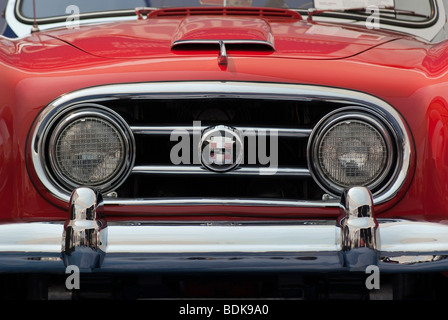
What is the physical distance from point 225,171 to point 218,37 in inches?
19.3

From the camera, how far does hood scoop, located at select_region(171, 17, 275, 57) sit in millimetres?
2488

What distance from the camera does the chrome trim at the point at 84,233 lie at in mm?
2066

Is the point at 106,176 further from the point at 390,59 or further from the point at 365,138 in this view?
the point at 390,59

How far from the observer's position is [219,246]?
2070 mm

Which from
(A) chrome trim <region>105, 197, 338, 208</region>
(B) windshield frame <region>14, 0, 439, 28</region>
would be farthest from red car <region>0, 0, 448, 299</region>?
(B) windshield frame <region>14, 0, 439, 28</region>

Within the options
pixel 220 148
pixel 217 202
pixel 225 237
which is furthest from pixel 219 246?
pixel 220 148

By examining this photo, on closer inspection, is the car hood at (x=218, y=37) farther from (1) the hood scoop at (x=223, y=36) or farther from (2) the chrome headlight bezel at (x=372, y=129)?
(2) the chrome headlight bezel at (x=372, y=129)

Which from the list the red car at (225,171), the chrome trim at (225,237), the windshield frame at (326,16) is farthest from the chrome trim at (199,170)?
the windshield frame at (326,16)

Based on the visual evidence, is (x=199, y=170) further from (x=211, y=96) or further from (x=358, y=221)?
(x=358, y=221)

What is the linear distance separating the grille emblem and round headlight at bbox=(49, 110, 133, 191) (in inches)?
8.4

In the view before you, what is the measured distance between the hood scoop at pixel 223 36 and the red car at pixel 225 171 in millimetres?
11
